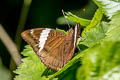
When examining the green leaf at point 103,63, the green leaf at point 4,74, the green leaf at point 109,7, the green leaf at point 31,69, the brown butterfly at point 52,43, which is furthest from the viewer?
the green leaf at point 4,74

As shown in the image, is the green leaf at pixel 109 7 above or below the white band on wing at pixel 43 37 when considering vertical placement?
above

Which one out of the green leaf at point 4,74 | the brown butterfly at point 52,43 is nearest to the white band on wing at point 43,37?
the brown butterfly at point 52,43

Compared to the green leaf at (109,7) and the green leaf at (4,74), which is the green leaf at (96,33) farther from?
the green leaf at (4,74)

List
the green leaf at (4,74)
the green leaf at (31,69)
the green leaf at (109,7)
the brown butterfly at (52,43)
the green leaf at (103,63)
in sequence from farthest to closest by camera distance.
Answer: the green leaf at (4,74), the brown butterfly at (52,43), the green leaf at (31,69), the green leaf at (109,7), the green leaf at (103,63)

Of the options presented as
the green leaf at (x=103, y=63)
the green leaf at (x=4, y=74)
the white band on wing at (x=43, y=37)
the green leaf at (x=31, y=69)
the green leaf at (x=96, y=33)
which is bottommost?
the green leaf at (x=4, y=74)

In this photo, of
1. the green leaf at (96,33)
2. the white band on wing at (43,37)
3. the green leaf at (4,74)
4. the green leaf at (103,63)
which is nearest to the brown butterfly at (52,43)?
the white band on wing at (43,37)

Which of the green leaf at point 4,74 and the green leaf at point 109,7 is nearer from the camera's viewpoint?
the green leaf at point 109,7

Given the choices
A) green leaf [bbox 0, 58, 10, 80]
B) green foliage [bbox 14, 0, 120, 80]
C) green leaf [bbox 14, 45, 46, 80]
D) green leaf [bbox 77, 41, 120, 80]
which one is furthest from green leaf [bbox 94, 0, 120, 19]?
green leaf [bbox 0, 58, 10, 80]

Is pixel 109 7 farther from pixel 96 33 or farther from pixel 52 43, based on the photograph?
pixel 52 43
